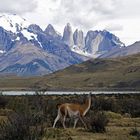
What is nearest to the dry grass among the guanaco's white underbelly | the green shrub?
the green shrub

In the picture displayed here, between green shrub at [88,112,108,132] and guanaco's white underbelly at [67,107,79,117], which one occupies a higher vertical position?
guanaco's white underbelly at [67,107,79,117]

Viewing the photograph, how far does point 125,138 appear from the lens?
60.2 feet

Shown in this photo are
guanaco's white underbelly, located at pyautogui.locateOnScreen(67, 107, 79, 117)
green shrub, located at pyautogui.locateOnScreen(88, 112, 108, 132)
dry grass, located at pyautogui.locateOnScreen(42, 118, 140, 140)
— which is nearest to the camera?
dry grass, located at pyautogui.locateOnScreen(42, 118, 140, 140)

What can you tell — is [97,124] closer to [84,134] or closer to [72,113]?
[84,134]

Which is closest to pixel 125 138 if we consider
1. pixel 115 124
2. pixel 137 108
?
pixel 115 124

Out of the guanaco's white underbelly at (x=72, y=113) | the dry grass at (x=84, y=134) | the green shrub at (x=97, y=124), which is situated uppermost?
the guanaco's white underbelly at (x=72, y=113)

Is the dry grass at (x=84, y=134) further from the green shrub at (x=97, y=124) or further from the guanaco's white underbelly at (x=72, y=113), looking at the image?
the guanaco's white underbelly at (x=72, y=113)

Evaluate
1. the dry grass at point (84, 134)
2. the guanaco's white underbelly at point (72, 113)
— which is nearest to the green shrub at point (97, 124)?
the dry grass at point (84, 134)

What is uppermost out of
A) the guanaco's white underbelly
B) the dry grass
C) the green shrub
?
the guanaco's white underbelly

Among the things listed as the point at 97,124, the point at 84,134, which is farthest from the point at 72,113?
the point at 97,124

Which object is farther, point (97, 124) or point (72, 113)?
point (97, 124)

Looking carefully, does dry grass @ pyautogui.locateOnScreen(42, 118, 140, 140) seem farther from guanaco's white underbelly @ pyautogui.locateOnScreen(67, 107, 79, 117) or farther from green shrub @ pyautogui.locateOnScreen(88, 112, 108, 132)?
guanaco's white underbelly @ pyautogui.locateOnScreen(67, 107, 79, 117)

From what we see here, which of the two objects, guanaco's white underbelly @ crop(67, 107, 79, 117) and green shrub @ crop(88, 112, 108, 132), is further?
green shrub @ crop(88, 112, 108, 132)

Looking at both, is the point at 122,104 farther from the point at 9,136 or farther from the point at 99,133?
the point at 9,136
